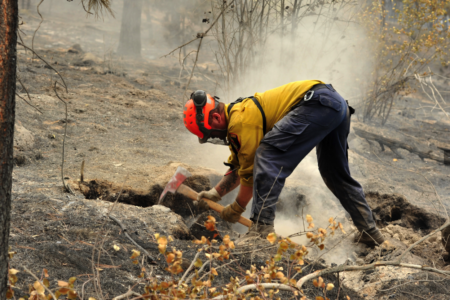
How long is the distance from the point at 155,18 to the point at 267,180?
81.1 ft

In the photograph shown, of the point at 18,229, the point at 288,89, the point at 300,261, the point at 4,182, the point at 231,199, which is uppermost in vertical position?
the point at 288,89

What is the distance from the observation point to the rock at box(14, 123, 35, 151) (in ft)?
14.1

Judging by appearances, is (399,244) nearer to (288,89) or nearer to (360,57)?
(288,89)

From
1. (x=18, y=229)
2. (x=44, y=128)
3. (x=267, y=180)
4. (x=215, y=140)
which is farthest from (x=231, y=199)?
(x=44, y=128)

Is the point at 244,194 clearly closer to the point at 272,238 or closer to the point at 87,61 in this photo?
the point at 272,238

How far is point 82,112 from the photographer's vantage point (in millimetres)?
6438

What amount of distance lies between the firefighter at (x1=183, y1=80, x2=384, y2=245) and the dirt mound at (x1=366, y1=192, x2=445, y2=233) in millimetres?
1556

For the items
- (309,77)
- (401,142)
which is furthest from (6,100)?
(401,142)

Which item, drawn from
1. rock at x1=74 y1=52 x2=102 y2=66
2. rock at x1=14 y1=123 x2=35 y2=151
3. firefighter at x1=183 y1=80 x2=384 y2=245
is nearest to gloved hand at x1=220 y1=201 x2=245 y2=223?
firefighter at x1=183 y1=80 x2=384 y2=245

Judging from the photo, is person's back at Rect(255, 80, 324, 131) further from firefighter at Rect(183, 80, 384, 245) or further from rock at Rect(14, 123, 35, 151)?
rock at Rect(14, 123, 35, 151)

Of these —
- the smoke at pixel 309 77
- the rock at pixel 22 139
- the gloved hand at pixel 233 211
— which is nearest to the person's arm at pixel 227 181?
the gloved hand at pixel 233 211

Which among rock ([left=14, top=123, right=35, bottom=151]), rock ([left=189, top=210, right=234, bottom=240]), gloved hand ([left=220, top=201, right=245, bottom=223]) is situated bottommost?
rock ([left=189, top=210, right=234, bottom=240])

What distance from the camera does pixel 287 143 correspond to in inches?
110

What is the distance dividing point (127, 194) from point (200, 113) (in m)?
1.35
